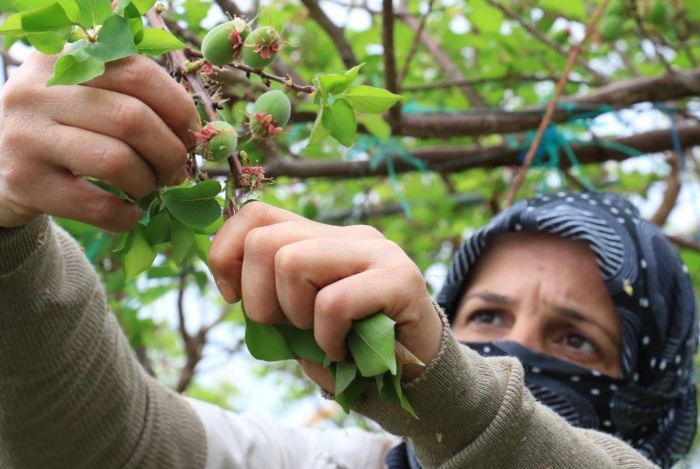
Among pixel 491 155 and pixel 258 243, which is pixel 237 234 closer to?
pixel 258 243

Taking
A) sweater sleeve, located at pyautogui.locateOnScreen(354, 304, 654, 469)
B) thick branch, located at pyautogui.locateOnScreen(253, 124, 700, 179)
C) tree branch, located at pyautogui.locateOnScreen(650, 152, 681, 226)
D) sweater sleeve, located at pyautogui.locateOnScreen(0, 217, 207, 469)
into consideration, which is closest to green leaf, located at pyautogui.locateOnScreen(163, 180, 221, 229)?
sweater sleeve, located at pyautogui.locateOnScreen(354, 304, 654, 469)

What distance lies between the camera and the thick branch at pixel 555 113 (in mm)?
1647

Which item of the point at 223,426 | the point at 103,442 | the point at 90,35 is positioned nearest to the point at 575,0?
the point at 223,426

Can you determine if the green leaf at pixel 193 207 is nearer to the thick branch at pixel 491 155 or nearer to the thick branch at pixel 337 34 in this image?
the thick branch at pixel 337 34

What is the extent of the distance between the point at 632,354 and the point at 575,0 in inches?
31.2

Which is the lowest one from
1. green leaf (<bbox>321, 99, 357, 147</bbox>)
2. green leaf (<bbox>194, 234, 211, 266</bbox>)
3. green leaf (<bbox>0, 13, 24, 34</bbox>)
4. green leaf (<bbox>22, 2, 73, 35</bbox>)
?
green leaf (<bbox>194, 234, 211, 266</bbox>)

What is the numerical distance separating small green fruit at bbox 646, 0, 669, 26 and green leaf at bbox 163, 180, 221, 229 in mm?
1353

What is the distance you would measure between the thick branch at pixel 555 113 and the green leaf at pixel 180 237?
35.8 inches

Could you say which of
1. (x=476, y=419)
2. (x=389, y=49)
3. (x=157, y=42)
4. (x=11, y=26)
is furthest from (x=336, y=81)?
(x=389, y=49)

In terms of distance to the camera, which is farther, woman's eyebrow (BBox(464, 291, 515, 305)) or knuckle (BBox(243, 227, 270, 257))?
woman's eyebrow (BBox(464, 291, 515, 305))

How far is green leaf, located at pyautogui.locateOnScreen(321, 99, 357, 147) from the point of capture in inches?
28.4

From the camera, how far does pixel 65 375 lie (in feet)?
3.58

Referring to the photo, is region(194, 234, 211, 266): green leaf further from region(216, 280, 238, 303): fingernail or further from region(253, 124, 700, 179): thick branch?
region(253, 124, 700, 179): thick branch

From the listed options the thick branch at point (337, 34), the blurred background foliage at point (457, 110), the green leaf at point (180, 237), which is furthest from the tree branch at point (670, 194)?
the green leaf at point (180, 237)
